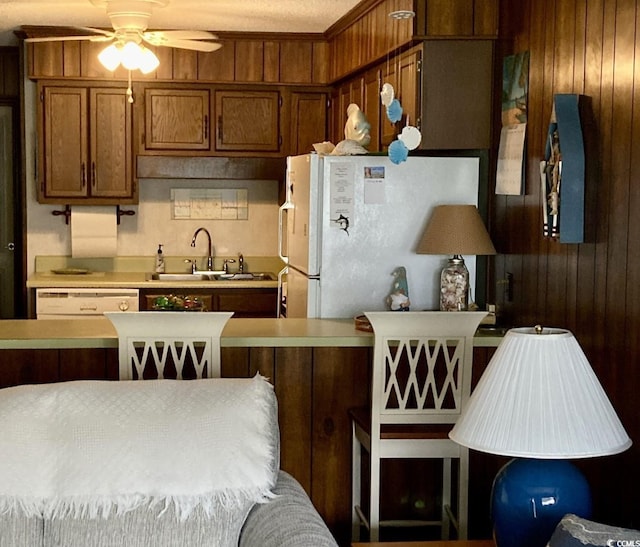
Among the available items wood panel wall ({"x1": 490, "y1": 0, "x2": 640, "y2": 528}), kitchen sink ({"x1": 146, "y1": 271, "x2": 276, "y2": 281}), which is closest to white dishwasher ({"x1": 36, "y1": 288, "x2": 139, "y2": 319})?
kitchen sink ({"x1": 146, "y1": 271, "x2": 276, "y2": 281})

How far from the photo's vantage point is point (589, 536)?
206 cm

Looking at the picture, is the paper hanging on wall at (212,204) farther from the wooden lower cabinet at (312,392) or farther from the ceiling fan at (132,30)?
the wooden lower cabinet at (312,392)

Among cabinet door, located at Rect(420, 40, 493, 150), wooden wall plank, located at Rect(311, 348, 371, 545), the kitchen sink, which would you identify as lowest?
wooden wall plank, located at Rect(311, 348, 371, 545)

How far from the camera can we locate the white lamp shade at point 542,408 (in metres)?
2.26

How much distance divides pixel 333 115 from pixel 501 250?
230cm

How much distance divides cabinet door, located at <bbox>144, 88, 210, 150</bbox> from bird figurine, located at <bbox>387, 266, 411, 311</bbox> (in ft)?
7.45

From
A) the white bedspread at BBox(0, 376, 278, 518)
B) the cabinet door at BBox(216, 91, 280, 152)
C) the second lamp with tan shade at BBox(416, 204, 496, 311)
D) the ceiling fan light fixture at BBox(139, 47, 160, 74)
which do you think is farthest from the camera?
the cabinet door at BBox(216, 91, 280, 152)

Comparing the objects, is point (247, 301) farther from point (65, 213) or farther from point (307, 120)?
point (65, 213)

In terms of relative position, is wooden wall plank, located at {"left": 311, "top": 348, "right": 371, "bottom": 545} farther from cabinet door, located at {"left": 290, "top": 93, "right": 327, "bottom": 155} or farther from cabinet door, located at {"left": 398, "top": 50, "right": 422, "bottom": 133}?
cabinet door, located at {"left": 290, "top": 93, "right": 327, "bottom": 155}

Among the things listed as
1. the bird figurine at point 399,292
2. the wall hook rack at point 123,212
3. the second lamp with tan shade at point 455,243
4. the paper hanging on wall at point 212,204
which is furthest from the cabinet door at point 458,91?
the wall hook rack at point 123,212

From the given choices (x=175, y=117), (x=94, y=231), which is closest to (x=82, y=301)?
(x=94, y=231)

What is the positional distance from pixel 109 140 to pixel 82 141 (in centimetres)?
17

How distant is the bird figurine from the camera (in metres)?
4.46

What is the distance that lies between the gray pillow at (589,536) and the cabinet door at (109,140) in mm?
4728
